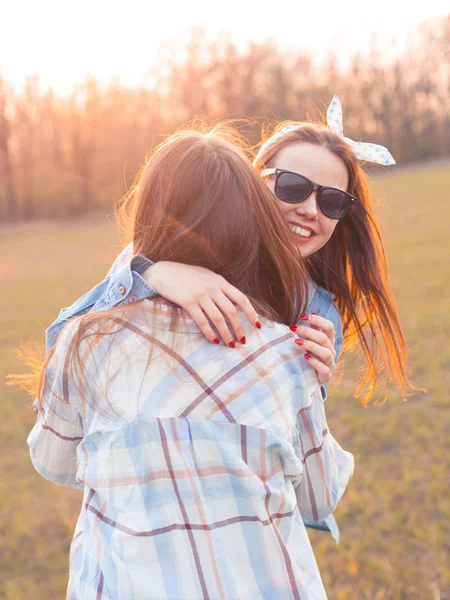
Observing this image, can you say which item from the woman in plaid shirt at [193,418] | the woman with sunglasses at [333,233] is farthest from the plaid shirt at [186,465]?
the woman with sunglasses at [333,233]

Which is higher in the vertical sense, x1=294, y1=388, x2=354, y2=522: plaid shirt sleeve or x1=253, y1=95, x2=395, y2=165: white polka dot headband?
x1=253, y1=95, x2=395, y2=165: white polka dot headband

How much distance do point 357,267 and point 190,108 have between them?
3598 centimetres

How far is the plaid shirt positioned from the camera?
42.6 inches

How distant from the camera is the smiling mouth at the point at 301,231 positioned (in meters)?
1.99

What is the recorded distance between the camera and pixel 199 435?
3.64ft

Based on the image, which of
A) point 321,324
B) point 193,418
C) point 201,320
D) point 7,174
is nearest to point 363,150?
point 321,324

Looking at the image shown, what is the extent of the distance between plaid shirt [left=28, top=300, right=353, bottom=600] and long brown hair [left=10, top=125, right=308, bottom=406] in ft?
0.12

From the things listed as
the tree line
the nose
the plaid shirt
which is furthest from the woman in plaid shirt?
the tree line

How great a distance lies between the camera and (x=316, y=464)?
4.34ft

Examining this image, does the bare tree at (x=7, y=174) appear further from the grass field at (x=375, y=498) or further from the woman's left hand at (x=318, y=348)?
the woman's left hand at (x=318, y=348)

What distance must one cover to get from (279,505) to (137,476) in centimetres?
28

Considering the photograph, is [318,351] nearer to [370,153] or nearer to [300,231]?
[300,231]

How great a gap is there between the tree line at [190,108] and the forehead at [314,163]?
105 feet

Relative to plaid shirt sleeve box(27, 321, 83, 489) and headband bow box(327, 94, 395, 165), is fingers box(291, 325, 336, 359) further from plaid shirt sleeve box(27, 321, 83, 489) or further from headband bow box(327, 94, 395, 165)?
headband bow box(327, 94, 395, 165)
